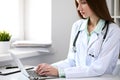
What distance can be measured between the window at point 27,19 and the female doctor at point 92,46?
2.23 ft

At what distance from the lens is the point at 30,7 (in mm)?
2516

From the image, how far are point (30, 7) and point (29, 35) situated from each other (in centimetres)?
29

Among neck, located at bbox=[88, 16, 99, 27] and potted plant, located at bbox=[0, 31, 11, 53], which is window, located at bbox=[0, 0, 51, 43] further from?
neck, located at bbox=[88, 16, 99, 27]

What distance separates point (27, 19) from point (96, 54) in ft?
3.96

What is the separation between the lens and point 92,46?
157cm

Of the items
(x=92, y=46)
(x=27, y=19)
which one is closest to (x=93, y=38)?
(x=92, y=46)

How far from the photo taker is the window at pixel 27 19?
2377 millimetres

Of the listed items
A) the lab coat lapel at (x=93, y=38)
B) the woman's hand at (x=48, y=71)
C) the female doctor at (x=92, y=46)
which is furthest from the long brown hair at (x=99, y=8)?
the woman's hand at (x=48, y=71)

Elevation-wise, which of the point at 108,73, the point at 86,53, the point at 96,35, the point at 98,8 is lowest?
the point at 108,73

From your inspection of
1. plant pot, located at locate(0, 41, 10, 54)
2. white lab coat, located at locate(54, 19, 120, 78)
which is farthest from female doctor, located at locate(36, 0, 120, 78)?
plant pot, located at locate(0, 41, 10, 54)

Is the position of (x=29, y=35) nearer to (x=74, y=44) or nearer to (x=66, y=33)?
(x=66, y=33)

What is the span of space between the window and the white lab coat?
773mm

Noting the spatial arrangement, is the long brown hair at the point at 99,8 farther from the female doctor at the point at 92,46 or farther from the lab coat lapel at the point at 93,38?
the lab coat lapel at the point at 93,38

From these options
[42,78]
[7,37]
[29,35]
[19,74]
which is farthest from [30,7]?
[42,78]
